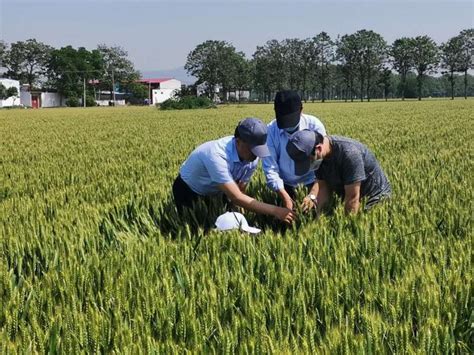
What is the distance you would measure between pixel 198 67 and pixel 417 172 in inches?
3143

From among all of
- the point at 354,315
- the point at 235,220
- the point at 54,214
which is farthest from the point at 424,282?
the point at 54,214

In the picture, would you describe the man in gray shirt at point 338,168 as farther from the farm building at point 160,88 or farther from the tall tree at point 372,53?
the farm building at point 160,88

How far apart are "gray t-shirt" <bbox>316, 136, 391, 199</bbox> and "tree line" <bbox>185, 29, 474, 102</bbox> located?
250 ft

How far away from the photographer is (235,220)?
3529 mm

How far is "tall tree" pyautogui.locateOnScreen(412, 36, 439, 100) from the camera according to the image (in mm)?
78688

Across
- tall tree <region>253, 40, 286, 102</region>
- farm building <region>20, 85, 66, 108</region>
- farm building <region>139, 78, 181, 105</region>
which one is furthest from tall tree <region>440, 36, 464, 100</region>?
farm building <region>20, 85, 66, 108</region>

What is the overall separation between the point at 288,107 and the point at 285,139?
51cm

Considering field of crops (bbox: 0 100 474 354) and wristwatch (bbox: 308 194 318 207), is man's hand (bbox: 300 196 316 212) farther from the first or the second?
field of crops (bbox: 0 100 474 354)

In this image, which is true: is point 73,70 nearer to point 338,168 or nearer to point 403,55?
point 403,55

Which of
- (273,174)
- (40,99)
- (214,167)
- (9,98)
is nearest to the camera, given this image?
(214,167)

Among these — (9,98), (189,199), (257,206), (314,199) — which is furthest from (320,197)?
(9,98)

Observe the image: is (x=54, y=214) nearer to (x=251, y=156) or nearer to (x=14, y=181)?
(x=251, y=156)

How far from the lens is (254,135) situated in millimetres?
3424

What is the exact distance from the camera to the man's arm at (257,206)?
3.53 m
